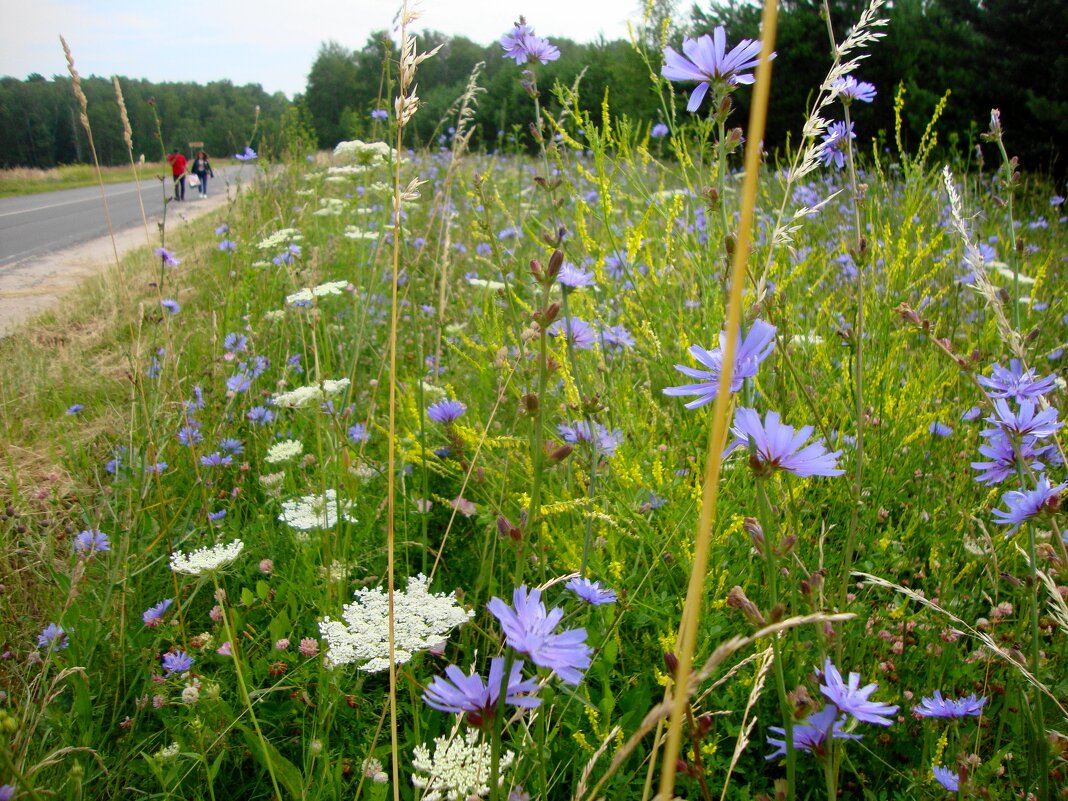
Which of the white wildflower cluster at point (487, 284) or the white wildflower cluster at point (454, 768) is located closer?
the white wildflower cluster at point (454, 768)

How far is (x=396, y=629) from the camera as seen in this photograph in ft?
3.50

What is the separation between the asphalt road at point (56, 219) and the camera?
25.0 ft

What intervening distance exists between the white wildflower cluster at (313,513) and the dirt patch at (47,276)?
9.95ft

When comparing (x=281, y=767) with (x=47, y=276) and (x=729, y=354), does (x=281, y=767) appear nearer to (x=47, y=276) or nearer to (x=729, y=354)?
(x=729, y=354)

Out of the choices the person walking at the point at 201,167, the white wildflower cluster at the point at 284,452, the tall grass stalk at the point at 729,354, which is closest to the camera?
the tall grass stalk at the point at 729,354

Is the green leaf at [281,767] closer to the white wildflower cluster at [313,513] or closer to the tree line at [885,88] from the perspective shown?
the white wildflower cluster at [313,513]

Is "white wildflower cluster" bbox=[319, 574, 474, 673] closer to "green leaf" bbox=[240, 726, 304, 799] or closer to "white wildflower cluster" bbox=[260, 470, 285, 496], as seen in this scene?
"green leaf" bbox=[240, 726, 304, 799]

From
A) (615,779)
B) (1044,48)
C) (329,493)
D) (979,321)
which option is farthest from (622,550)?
(1044,48)

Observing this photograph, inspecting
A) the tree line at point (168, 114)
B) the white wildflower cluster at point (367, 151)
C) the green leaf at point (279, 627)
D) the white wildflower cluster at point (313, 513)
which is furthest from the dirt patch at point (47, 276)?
the green leaf at point (279, 627)

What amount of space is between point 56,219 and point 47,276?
17.3 ft

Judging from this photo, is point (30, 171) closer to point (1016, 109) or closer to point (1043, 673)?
point (1016, 109)

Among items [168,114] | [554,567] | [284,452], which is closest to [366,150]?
[284,452]

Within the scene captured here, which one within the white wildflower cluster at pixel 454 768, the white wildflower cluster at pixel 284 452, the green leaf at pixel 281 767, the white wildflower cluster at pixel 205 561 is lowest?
the green leaf at pixel 281 767

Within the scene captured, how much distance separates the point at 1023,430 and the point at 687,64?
0.75 m
